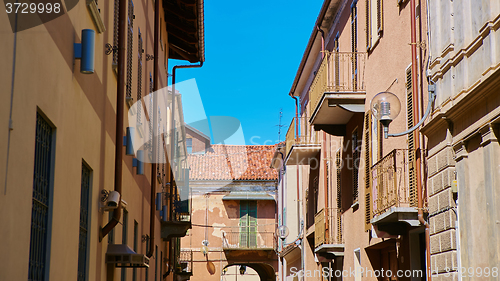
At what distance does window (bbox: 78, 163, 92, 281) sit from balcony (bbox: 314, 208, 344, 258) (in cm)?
938

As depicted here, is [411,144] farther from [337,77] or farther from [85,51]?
[85,51]

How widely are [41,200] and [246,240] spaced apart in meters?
30.3

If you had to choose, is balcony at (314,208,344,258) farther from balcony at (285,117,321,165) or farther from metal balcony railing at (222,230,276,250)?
metal balcony railing at (222,230,276,250)

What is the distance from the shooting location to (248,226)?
35.1 metres

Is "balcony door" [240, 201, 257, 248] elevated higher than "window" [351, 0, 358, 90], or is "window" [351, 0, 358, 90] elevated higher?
"window" [351, 0, 358, 90]

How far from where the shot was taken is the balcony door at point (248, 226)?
35031mm

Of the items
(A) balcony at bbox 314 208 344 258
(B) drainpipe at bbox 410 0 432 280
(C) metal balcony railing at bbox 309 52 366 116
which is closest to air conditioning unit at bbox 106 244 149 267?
(B) drainpipe at bbox 410 0 432 280

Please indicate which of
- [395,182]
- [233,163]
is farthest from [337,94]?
[233,163]

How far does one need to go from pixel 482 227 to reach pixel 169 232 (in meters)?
12.4

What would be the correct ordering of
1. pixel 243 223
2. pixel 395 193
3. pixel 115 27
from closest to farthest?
pixel 115 27, pixel 395 193, pixel 243 223

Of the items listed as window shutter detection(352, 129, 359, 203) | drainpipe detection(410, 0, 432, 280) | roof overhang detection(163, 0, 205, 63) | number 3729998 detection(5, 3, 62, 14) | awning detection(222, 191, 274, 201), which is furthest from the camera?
awning detection(222, 191, 274, 201)

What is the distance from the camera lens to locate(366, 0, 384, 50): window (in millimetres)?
11954

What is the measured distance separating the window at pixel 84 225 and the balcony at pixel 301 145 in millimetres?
12056

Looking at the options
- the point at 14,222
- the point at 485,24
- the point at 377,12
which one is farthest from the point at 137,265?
the point at 377,12
